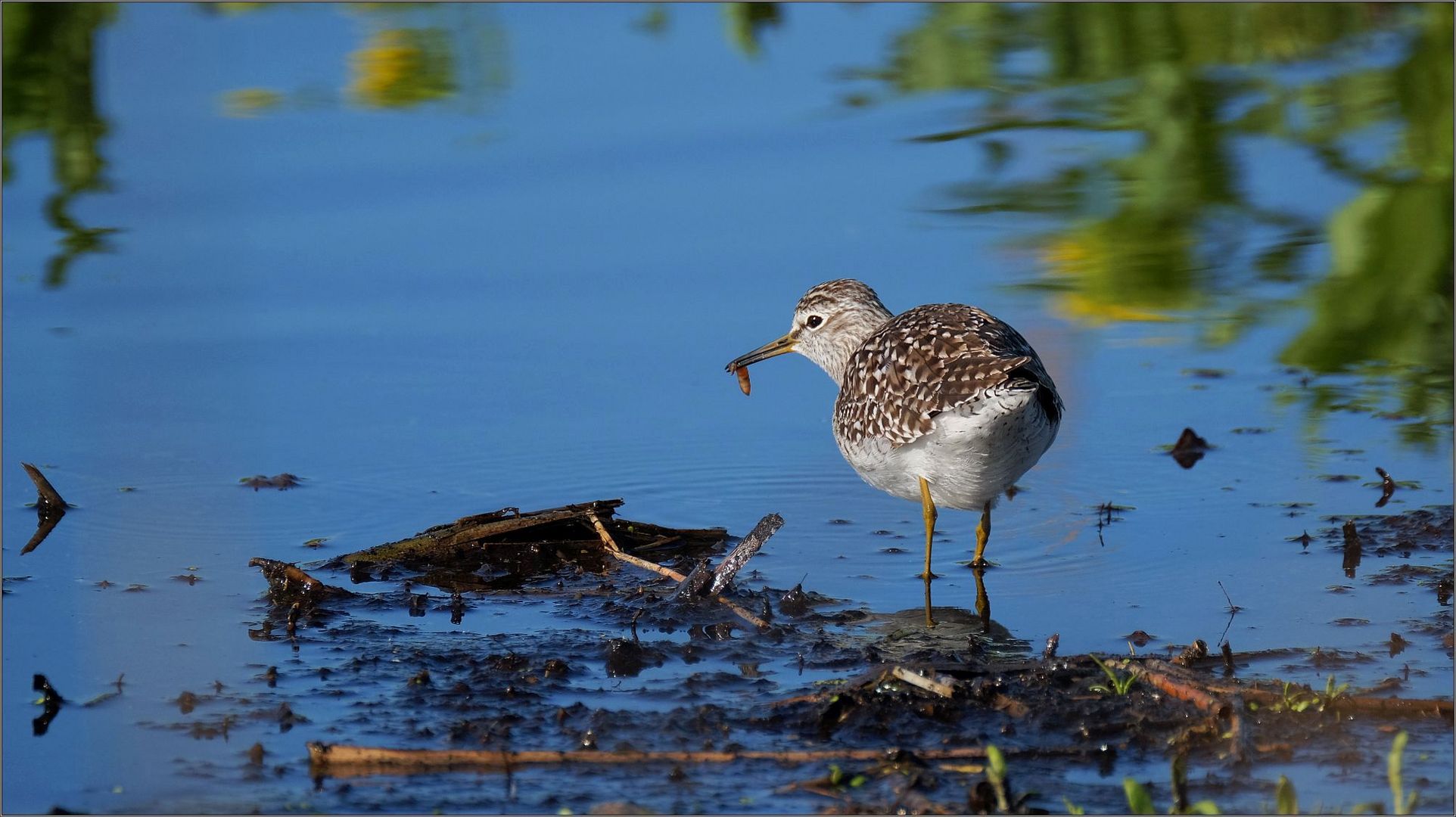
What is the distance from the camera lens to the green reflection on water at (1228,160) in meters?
9.10

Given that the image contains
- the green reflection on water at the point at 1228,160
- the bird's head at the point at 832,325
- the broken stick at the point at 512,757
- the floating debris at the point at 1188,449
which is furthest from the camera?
the green reflection on water at the point at 1228,160

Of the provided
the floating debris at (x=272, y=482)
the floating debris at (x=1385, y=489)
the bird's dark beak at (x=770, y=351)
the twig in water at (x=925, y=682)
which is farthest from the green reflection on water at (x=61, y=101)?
the floating debris at (x=1385, y=489)

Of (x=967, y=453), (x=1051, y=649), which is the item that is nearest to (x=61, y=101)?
(x=967, y=453)

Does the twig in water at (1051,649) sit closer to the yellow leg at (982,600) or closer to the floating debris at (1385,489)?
the yellow leg at (982,600)

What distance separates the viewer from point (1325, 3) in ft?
47.5

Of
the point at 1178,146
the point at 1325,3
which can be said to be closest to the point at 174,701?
the point at 1178,146

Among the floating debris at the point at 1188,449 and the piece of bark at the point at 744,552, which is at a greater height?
the piece of bark at the point at 744,552

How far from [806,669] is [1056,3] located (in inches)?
412

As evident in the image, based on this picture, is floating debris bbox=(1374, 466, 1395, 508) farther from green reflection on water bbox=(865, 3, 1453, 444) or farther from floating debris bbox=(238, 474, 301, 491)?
floating debris bbox=(238, 474, 301, 491)

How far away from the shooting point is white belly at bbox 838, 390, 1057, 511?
6.36 meters

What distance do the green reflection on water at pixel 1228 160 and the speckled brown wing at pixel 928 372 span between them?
219cm

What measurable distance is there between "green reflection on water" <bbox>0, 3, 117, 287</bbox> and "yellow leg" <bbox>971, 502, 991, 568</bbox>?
564cm

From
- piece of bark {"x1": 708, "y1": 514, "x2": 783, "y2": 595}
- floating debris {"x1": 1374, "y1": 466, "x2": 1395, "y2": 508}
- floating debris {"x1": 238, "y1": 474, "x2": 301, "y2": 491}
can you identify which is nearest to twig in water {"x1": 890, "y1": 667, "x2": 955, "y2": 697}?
piece of bark {"x1": 708, "y1": 514, "x2": 783, "y2": 595}

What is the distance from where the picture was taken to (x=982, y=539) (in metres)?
7.02
